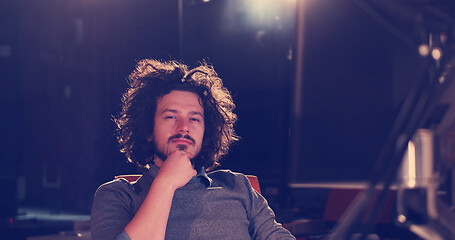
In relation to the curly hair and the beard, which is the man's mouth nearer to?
the beard

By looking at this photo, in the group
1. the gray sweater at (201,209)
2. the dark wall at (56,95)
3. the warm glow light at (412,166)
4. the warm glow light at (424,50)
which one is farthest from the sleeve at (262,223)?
the dark wall at (56,95)

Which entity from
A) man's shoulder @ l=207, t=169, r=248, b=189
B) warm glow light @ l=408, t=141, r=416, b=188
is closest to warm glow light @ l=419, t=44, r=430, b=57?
warm glow light @ l=408, t=141, r=416, b=188

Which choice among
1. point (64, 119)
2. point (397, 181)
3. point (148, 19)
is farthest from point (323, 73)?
point (64, 119)

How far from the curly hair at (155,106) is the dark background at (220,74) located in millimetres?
470

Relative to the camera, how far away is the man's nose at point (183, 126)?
1533 mm

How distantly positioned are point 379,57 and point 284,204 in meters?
1.77

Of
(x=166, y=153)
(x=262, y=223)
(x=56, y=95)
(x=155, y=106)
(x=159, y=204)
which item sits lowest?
(x=262, y=223)

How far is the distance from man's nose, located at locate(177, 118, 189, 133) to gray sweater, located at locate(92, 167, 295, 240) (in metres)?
0.16

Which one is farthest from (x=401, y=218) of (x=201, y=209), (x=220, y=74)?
(x=220, y=74)

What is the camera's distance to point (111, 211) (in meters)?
1.34

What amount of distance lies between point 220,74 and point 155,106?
1300 mm

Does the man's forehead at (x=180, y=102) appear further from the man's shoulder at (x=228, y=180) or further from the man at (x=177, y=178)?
the man's shoulder at (x=228, y=180)

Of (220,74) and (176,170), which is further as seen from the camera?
(220,74)

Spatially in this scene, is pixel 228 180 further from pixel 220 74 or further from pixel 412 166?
pixel 220 74
